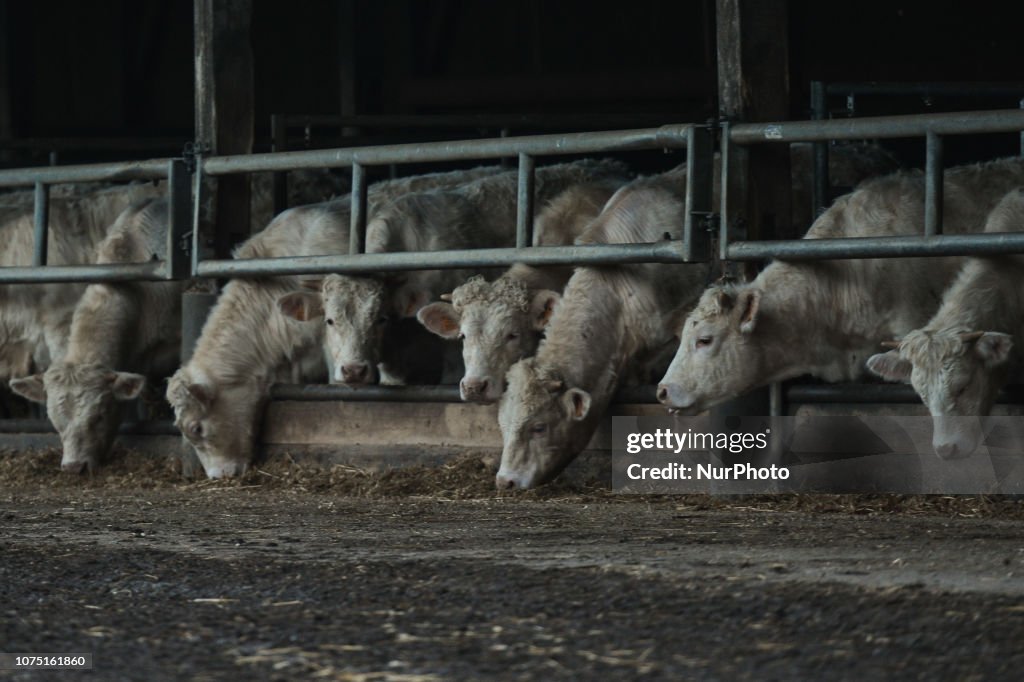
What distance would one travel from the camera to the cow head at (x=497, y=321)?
9.52 m

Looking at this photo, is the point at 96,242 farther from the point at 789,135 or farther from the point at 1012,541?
the point at 1012,541

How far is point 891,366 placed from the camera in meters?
8.05

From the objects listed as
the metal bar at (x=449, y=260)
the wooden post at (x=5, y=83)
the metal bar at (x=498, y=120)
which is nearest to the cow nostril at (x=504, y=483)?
the metal bar at (x=449, y=260)

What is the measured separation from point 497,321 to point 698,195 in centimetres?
154

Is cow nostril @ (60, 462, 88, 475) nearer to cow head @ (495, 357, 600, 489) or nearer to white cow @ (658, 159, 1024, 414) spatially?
cow head @ (495, 357, 600, 489)

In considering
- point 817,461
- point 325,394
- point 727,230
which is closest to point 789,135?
point 727,230

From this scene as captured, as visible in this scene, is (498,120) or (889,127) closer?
(889,127)

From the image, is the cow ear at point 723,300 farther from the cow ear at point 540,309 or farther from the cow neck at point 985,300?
the cow ear at point 540,309

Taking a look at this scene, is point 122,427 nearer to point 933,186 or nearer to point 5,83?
point 933,186

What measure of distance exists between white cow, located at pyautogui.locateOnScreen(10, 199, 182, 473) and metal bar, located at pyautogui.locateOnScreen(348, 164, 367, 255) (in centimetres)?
201

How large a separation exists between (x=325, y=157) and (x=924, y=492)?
382 cm

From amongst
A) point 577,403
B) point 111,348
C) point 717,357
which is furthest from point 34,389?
point 717,357

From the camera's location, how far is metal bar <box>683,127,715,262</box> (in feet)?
27.8

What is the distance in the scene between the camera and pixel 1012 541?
20.5 ft
